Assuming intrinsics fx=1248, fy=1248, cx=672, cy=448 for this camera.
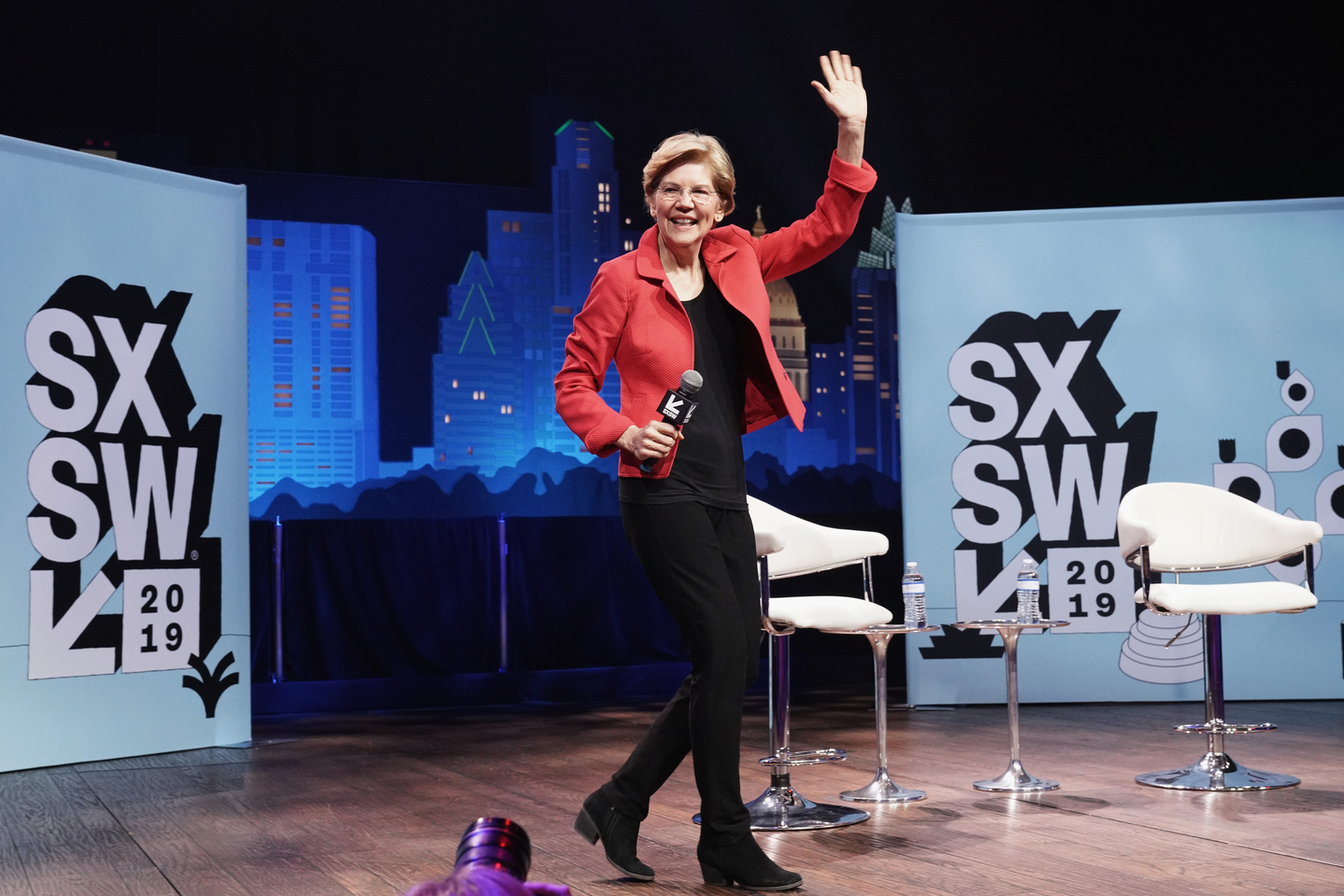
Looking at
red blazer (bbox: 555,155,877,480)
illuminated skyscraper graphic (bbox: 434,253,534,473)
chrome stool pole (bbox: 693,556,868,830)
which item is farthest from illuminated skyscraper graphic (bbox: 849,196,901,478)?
red blazer (bbox: 555,155,877,480)

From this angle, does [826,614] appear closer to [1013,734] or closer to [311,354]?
[1013,734]

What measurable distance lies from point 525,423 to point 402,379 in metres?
0.75

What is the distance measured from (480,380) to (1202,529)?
4315 millimetres

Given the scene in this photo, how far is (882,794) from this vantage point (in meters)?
3.41

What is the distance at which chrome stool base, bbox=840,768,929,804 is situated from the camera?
3.39m

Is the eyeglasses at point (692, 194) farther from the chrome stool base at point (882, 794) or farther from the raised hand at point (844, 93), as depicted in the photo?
the chrome stool base at point (882, 794)

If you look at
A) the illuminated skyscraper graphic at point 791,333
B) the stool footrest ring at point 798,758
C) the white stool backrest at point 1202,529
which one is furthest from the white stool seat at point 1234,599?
the illuminated skyscraper graphic at point 791,333

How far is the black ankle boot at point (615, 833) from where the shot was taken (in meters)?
2.42

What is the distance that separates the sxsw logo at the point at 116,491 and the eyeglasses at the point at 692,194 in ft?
10.0

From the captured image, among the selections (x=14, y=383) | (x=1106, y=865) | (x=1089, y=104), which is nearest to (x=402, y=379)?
(x=14, y=383)

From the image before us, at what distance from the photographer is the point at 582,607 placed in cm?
705

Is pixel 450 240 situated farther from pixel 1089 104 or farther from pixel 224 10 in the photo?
pixel 1089 104

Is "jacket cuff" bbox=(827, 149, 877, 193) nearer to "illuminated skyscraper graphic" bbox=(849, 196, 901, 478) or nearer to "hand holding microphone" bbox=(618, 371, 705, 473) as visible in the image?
"hand holding microphone" bbox=(618, 371, 705, 473)

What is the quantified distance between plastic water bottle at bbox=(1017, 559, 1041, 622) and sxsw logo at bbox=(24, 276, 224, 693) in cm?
310
